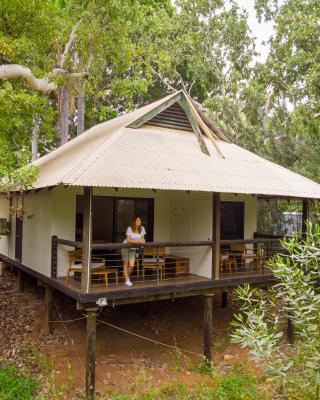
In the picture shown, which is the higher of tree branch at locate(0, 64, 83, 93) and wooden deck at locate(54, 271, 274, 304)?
tree branch at locate(0, 64, 83, 93)

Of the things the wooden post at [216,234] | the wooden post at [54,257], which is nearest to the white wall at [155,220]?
the wooden post at [54,257]

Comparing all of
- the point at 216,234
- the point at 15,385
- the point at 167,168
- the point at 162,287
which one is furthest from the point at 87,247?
the point at 216,234

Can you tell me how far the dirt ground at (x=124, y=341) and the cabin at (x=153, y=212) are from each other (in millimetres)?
742

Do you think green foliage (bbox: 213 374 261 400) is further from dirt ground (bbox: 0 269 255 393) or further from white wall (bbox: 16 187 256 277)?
white wall (bbox: 16 187 256 277)

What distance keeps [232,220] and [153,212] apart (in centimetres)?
274

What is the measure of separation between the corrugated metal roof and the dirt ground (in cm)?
418

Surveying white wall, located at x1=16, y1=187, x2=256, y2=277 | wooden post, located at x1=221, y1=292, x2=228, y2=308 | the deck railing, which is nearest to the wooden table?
the deck railing

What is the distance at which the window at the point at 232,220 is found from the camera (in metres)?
12.0

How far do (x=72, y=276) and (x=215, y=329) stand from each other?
4.89 meters

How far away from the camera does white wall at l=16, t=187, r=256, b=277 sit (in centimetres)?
980

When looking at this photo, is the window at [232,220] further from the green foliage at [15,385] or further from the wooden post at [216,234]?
the green foliage at [15,385]

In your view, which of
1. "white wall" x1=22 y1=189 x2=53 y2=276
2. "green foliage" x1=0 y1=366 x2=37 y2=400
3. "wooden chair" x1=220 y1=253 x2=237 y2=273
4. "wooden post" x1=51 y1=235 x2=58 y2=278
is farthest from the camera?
"wooden chair" x1=220 y1=253 x2=237 y2=273

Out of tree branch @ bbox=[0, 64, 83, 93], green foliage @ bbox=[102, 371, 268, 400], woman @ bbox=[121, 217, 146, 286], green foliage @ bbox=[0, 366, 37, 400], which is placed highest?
tree branch @ bbox=[0, 64, 83, 93]

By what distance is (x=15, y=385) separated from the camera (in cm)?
754
